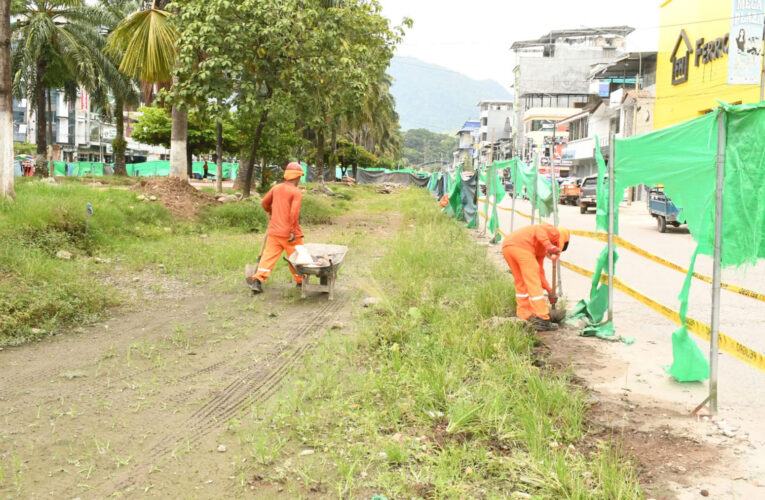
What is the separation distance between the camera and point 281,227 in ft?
29.1

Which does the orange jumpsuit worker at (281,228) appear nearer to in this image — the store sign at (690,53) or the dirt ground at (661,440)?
the dirt ground at (661,440)

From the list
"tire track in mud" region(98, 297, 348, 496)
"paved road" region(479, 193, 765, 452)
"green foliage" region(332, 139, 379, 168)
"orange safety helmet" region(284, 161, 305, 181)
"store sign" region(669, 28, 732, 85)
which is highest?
"store sign" region(669, 28, 732, 85)

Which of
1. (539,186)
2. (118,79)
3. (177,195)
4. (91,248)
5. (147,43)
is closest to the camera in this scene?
(91,248)

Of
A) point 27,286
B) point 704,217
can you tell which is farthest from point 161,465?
point 27,286

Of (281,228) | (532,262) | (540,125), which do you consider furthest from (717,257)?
(540,125)

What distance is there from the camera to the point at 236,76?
1695 cm

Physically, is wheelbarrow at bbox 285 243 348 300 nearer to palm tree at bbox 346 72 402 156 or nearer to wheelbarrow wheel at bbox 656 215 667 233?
palm tree at bbox 346 72 402 156

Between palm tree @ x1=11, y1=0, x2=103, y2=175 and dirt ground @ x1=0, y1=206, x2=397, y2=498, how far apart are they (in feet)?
71.5

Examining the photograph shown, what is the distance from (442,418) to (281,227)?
476 centimetres

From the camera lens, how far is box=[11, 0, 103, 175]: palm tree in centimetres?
2630

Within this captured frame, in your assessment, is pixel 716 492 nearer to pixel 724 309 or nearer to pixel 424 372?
pixel 424 372

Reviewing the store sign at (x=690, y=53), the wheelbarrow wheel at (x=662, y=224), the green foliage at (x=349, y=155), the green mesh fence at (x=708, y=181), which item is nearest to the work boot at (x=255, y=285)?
the green mesh fence at (x=708, y=181)

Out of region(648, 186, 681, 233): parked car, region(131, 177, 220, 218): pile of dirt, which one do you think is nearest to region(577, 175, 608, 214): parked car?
region(648, 186, 681, 233): parked car

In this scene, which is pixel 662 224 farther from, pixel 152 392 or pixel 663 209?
pixel 152 392
